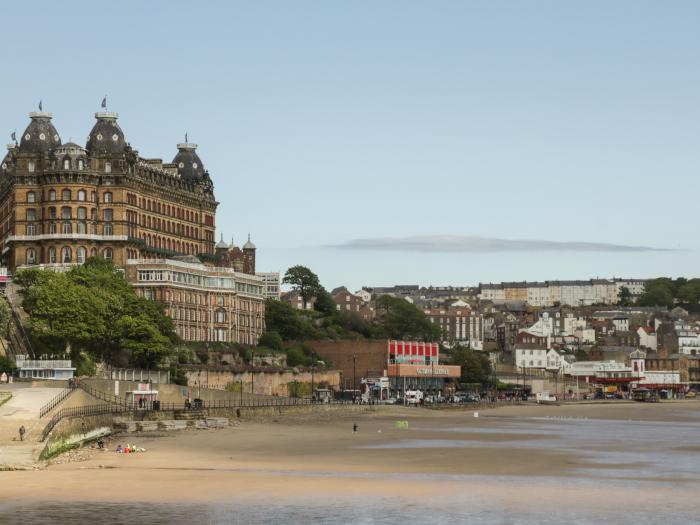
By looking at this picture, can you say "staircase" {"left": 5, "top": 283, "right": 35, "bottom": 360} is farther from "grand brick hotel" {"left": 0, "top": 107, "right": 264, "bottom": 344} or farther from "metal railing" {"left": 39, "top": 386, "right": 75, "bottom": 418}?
"metal railing" {"left": 39, "top": 386, "right": 75, "bottom": 418}

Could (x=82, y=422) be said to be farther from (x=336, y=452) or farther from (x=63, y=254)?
(x=63, y=254)

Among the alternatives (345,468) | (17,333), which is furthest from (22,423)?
(17,333)

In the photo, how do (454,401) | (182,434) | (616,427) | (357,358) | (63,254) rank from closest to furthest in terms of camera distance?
(182,434)
(616,427)
(63,254)
(454,401)
(357,358)

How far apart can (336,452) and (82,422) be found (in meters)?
16.4

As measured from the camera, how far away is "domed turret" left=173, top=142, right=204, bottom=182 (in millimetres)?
184875

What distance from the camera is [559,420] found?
444 feet

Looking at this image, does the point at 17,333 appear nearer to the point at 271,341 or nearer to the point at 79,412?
the point at 79,412

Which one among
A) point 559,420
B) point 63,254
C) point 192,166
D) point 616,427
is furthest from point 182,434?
point 192,166

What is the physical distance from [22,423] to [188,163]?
4419 inches

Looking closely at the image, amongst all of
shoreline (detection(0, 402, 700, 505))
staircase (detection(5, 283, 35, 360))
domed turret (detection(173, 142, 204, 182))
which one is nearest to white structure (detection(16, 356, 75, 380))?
staircase (detection(5, 283, 35, 360))

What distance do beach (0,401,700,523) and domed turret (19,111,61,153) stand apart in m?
69.0

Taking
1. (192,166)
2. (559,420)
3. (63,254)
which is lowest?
Answer: (559,420)

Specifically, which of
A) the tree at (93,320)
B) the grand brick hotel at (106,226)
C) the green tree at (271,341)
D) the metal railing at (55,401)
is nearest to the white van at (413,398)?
the green tree at (271,341)

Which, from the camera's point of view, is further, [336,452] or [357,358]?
[357,358]
